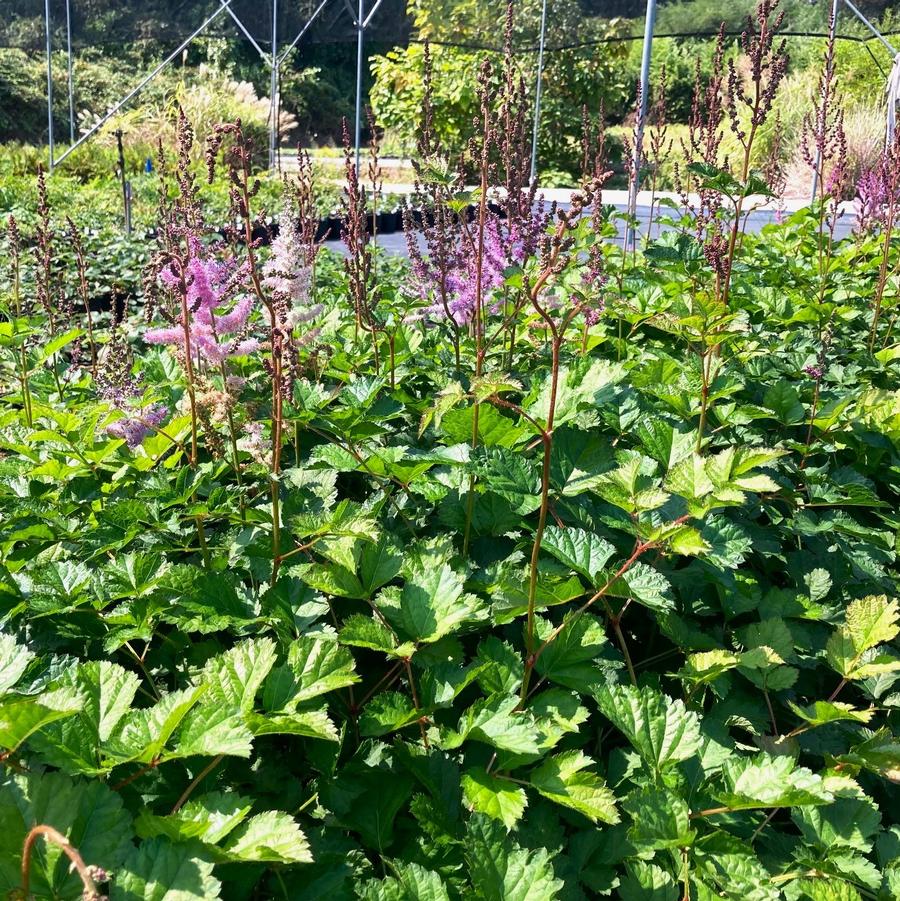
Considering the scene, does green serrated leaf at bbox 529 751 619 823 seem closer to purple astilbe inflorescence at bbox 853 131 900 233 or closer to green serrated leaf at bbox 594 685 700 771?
green serrated leaf at bbox 594 685 700 771

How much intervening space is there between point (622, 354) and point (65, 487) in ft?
5.04

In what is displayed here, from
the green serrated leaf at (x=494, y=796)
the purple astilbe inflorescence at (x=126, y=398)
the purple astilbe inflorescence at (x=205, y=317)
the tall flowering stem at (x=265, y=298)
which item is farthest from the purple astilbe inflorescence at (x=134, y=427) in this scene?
the green serrated leaf at (x=494, y=796)

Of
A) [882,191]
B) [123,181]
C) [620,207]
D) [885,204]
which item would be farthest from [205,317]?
[620,207]

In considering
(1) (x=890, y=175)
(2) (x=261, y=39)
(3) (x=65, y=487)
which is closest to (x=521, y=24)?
(2) (x=261, y=39)

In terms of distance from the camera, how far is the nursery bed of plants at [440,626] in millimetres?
1080

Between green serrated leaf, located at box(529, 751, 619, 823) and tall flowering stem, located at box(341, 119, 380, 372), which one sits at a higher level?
tall flowering stem, located at box(341, 119, 380, 372)

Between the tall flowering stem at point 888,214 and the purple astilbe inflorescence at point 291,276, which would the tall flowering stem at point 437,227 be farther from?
the tall flowering stem at point 888,214

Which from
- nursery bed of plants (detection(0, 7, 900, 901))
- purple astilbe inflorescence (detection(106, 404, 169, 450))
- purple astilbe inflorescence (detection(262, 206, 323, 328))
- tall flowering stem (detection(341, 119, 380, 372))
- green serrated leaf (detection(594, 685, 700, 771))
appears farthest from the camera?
tall flowering stem (detection(341, 119, 380, 372))

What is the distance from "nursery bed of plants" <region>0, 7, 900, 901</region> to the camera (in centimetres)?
108

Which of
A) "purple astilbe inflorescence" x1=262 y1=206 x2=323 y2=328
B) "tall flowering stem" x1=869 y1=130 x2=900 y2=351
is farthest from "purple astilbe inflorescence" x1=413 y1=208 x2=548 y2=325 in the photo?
"tall flowering stem" x1=869 y1=130 x2=900 y2=351

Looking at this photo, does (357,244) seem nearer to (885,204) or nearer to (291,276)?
(291,276)

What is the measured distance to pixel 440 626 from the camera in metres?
1.29

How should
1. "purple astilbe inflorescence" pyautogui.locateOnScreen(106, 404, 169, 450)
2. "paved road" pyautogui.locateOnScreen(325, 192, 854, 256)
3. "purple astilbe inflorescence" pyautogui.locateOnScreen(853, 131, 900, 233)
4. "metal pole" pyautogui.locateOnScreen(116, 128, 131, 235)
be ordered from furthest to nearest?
1. "paved road" pyautogui.locateOnScreen(325, 192, 854, 256)
2. "metal pole" pyautogui.locateOnScreen(116, 128, 131, 235)
3. "purple astilbe inflorescence" pyautogui.locateOnScreen(853, 131, 900, 233)
4. "purple astilbe inflorescence" pyautogui.locateOnScreen(106, 404, 169, 450)

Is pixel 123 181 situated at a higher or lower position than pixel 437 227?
higher
